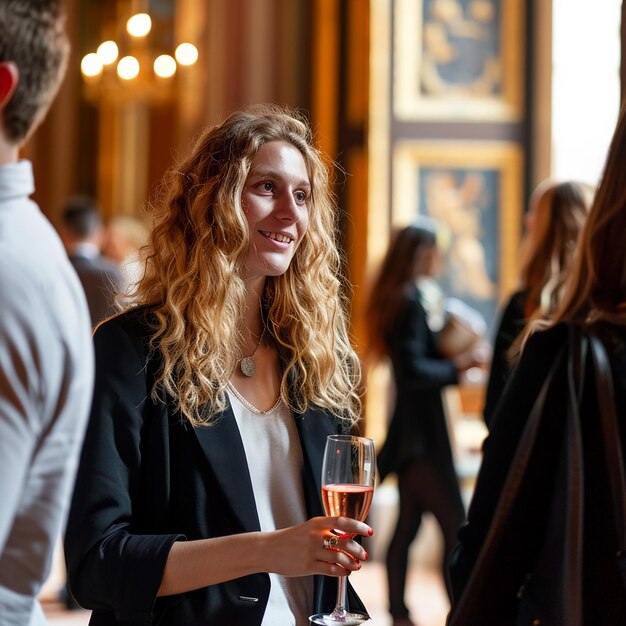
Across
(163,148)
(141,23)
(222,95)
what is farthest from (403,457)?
(163,148)

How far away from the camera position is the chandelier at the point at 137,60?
8758 mm

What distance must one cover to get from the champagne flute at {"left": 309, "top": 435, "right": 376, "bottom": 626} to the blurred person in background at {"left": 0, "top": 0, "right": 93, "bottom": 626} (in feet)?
1.83

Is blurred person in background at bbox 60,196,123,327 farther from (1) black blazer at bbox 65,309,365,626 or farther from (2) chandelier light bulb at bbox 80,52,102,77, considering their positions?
(1) black blazer at bbox 65,309,365,626

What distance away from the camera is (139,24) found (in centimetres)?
857

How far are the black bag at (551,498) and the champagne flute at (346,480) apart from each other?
0.25 m

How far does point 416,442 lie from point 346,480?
3.45m

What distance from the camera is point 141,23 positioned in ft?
28.1

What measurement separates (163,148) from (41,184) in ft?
7.15

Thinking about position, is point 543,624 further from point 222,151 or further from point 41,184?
point 41,184

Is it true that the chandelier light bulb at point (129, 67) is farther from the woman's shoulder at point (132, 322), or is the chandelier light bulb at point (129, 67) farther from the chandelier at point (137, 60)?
the woman's shoulder at point (132, 322)

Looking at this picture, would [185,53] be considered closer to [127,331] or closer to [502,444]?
[127,331]

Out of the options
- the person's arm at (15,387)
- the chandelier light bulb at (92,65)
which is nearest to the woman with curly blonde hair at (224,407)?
the person's arm at (15,387)

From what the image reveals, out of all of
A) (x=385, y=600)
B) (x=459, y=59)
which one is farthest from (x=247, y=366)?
(x=459, y=59)

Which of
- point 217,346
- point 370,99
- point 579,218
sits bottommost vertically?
point 217,346
